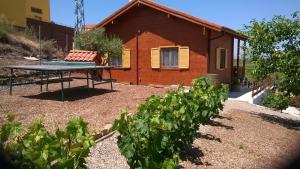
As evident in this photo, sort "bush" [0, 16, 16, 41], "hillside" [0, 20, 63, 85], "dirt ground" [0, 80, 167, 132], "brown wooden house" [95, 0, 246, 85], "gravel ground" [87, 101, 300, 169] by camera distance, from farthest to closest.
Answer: "bush" [0, 16, 16, 41]
"hillside" [0, 20, 63, 85]
"brown wooden house" [95, 0, 246, 85]
"dirt ground" [0, 80, 167, 132]
"gravel ground" [87, 101, 300, 169]

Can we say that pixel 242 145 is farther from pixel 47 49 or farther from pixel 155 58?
pixel 47 49

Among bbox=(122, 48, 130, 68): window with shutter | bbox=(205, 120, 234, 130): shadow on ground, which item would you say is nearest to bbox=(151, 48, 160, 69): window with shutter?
bbox=(122, 48, 130, 68): window with shutter

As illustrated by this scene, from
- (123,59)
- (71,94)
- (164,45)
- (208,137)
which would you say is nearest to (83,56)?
(123,59)

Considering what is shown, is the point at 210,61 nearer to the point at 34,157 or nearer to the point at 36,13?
the point at 34,157

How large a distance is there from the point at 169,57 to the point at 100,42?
3.73 metres

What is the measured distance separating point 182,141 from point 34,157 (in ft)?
10.9

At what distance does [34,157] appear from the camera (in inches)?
128

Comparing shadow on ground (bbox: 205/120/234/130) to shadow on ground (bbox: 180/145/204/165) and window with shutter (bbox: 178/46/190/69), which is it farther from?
window with shutter (bbox: 178/46/190/69)

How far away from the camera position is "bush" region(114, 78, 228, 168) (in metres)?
4.84

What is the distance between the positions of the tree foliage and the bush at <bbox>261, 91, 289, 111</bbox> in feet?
25.2

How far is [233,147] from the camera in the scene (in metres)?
7.62

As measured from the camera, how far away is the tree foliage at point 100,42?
692 inches

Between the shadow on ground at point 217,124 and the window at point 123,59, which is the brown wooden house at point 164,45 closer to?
A: the window at point 123,59

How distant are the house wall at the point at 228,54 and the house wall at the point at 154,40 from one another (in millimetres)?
657
